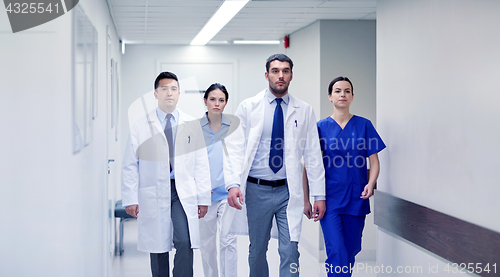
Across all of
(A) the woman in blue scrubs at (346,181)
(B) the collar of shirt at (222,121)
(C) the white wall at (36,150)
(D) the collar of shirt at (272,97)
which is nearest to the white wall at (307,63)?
(B) the collar of shirt at (222,121)

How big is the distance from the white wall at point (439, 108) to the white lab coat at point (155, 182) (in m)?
1.40

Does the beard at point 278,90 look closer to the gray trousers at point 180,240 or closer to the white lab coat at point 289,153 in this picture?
the white lab coat at point 289,153

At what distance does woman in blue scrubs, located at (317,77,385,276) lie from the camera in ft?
10.3

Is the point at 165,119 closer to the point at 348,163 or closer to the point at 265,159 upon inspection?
the point at 265,159

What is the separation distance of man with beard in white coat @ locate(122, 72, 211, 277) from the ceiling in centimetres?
143

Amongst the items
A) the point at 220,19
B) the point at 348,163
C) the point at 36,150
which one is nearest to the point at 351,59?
the point at 220,19

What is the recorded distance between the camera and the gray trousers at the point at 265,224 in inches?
115

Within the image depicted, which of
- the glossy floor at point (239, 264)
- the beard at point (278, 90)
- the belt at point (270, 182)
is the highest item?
the beard at point (278, 90)

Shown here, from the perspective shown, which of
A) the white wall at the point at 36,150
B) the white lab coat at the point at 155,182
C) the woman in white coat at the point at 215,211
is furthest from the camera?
the woman in white coat at the point at 215,211

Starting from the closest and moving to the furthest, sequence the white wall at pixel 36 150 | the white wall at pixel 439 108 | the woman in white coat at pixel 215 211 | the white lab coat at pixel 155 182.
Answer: the white wall at pixel 36 150
the white wall at pixel 439 108
the white lab coat at pixel 155 182
the woman in white coat at pixel 215 211

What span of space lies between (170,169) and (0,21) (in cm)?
166

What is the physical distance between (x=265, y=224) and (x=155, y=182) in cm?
77

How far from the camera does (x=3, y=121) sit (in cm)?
164

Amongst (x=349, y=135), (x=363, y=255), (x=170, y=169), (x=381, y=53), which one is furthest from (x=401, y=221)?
(x=363, y=255)
